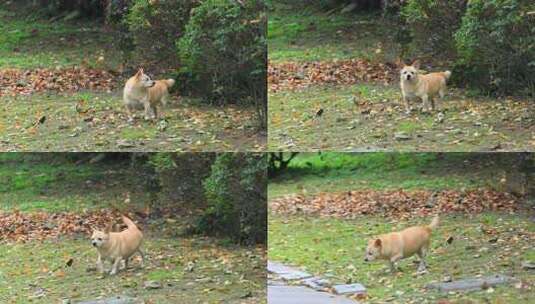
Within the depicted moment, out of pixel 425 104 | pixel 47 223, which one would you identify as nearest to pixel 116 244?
pixel 47 223

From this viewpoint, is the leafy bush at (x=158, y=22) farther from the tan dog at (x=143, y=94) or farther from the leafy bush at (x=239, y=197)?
the leafy bush at (x=239, y=197)

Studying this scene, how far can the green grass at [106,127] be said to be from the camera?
5031mm

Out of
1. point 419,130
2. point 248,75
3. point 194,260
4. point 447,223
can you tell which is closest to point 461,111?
point 419,130

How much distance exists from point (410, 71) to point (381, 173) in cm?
53

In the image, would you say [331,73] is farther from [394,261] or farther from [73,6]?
[73,6]

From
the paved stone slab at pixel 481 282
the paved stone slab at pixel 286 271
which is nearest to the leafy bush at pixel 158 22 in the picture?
the paved stone slab at pixel 286 271

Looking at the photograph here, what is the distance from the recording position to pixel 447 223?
5168 mm

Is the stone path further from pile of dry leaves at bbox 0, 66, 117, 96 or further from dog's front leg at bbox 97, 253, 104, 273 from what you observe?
pile of dry leaves at bbox 0, 66, 117, 96

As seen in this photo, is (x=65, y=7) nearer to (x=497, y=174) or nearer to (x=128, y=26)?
(x=128, y=26)

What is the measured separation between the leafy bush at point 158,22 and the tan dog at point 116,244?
2.98ft

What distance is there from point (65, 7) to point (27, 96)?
1.58 ft

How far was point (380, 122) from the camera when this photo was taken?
502cm


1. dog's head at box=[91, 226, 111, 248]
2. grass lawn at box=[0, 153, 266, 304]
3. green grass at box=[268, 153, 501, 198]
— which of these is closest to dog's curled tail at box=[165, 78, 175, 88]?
grass lawn at box=[0, 153, 266, 304]

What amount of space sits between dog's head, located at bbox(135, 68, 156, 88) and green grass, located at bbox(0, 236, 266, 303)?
2.63 feet
